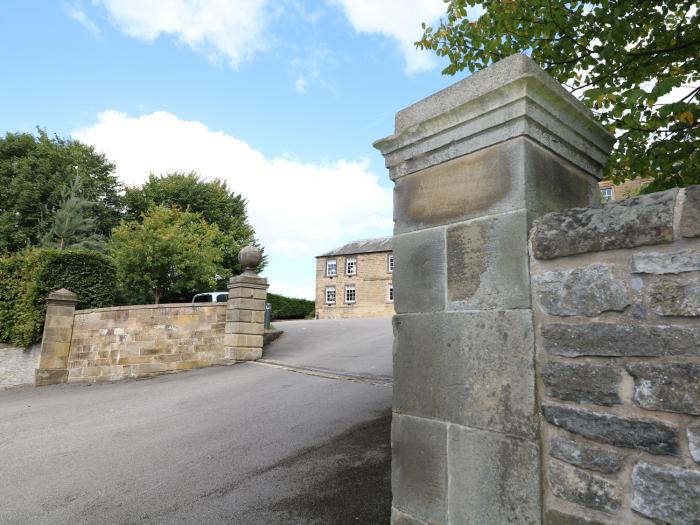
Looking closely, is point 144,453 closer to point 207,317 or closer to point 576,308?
point 576,308

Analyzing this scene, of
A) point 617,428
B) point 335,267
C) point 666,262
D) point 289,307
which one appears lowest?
point 617,428

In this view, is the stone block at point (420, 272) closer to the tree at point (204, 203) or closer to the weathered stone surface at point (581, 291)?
the weathered stone surface at point (581, 291)

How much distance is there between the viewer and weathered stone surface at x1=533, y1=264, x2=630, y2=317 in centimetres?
165

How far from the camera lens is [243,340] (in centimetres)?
1015

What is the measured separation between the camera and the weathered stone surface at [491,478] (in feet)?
5.83

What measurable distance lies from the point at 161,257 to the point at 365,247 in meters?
19.4

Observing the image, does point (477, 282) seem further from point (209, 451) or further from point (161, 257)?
point (161, 257)

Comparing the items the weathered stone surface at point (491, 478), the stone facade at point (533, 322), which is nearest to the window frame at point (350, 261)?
the stone facade at point (533, 322)

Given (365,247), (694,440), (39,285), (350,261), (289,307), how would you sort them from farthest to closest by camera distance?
(365,247), (350,261), (289,307), (39,285), (694,440)

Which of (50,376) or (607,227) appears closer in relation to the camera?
(607,227)

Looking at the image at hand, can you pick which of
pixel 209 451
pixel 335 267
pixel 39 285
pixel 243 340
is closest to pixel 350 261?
pixel 335 267

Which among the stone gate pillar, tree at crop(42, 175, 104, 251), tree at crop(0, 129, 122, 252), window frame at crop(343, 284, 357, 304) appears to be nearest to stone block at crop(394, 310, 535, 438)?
the stone gate pillar

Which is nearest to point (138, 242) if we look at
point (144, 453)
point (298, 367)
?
point (298, 367)

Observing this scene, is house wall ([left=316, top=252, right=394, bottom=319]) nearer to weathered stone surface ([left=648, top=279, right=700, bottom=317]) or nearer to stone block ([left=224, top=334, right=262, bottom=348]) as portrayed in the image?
stone block ([left=224, top=334, right=262, bottom=348])
